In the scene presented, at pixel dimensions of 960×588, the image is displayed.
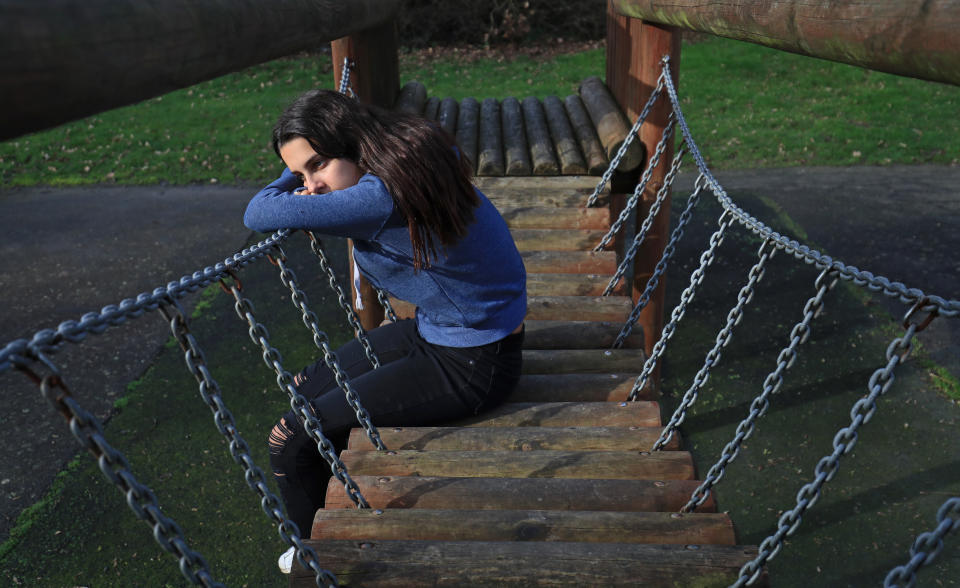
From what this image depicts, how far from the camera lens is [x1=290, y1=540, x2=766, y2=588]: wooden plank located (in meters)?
1.74

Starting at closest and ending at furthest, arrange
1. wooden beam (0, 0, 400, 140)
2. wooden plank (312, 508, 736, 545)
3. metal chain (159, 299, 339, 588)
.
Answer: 1. wooden beam (0, 0, 400, 140)
2. metal chain (159, 299, 339, 588)
3. wooden plank (312, 508, 736, 545)

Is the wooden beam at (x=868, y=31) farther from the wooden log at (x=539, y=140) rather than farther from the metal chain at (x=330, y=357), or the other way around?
the wooden log at (x=539, y=140)

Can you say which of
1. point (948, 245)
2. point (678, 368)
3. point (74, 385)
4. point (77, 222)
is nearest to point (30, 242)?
point (77, 222)

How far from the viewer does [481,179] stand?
4.48 metres

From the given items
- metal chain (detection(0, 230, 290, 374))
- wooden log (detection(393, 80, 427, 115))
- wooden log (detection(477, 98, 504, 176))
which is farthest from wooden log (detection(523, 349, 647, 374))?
wooden log (detection(393, 80, 427, 115))

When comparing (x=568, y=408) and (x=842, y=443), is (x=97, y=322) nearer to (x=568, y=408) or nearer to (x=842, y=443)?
(x=842, y=443)

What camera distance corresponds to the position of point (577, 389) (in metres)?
2.73

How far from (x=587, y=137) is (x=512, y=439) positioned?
110 inches

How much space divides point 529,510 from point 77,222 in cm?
736

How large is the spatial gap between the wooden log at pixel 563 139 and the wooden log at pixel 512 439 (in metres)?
2.33

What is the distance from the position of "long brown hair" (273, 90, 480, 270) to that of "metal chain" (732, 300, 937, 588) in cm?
115

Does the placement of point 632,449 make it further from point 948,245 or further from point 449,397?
point 948,245

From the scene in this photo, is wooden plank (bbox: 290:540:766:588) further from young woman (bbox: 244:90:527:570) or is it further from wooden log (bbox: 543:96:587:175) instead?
wooden log (bbox: 543:96:587:175)

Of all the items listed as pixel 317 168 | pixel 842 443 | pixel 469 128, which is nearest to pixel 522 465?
pixel 842 443
